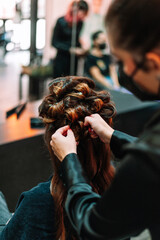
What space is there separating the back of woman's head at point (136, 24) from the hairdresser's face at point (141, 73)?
0.02 metres

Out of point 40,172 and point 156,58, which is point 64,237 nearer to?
point 156,58

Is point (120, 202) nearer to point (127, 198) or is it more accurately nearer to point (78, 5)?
point (127, 198)

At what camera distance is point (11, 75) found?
472cm

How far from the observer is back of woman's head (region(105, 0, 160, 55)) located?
1.65 feet

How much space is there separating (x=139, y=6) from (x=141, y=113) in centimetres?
198

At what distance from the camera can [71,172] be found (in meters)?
0.67

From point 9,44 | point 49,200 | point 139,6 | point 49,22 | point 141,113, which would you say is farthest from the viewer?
point 49,22

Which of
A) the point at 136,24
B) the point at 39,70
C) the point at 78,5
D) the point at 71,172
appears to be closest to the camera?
the point at 136,24

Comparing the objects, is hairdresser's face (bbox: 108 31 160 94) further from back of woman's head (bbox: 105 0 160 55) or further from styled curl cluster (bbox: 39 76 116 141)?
styled curl cluster (bbox: 39 76 116 141)

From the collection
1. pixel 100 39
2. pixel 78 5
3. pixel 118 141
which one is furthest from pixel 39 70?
pixel 118 141

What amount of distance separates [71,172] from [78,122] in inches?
11.9

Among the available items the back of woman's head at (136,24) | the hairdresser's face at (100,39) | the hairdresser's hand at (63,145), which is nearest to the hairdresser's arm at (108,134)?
the hairdresser's hand at (63,145)

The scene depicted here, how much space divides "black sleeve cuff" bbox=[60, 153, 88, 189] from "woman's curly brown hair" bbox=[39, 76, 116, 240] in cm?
24

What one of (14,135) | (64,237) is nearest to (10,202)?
(14,135)
